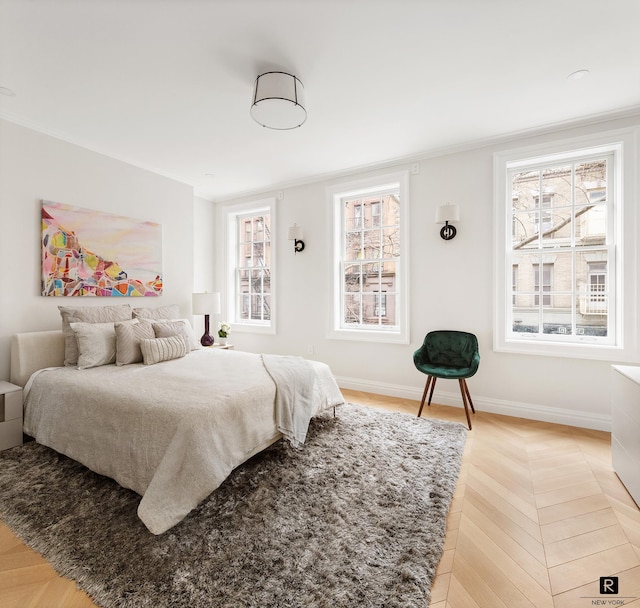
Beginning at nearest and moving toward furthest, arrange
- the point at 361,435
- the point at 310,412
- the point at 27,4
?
1. the point at 27,4
2. the point at 310,412
3. the point at 361,435

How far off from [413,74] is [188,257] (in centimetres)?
340

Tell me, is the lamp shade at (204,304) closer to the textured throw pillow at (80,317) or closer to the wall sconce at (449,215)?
the textured throw pillow at (80,317)

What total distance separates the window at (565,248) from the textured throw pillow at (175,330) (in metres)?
3.11

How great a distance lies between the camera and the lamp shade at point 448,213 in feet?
11.4

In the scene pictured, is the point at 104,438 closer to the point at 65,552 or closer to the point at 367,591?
the point at 65,552

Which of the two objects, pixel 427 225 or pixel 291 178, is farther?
pixel 291 178

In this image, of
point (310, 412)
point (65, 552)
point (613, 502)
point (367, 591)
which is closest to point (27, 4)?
point (65, 552)

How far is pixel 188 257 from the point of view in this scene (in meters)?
4.59

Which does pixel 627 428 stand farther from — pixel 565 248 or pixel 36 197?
pixel 36 197

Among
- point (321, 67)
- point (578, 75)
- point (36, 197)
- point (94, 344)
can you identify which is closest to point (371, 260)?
point (321, 67)

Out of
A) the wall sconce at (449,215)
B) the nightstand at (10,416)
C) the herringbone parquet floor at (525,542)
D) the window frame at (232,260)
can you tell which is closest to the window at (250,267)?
the window frame at (232,260)

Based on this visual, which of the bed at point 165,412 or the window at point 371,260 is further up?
the window at point 371,260

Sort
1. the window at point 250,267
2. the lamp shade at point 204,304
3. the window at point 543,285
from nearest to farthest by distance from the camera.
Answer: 1. the window at point 543,285
2. the lamp shade at point 204,304
3. the window at point 250,267

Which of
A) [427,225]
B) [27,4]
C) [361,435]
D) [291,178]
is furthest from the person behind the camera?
[291,178]
